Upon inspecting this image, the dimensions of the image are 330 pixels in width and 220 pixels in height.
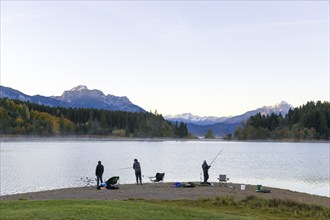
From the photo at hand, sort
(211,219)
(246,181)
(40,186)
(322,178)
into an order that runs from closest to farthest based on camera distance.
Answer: (211,219)
(40,186)
(246,181)
(322,178)

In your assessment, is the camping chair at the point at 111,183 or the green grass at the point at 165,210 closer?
the green grass at the point at 165,210

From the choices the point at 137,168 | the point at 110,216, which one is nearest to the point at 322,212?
the point at 110,216

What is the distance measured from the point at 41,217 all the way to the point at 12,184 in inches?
1195

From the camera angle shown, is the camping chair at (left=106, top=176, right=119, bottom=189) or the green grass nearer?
the green grass

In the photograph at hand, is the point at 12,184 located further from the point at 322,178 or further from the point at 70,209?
the point at 322,178

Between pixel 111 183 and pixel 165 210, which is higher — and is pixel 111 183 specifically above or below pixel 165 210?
below

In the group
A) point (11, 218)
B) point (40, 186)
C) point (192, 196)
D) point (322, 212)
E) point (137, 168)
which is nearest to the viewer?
point (11, 218)

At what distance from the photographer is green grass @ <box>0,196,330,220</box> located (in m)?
19.7

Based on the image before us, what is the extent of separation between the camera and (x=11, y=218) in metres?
18.7

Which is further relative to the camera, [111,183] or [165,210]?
[111,183]

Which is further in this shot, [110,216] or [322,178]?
[322,178]

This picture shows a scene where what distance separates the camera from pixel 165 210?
21578mm

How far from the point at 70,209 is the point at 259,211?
34.1ft

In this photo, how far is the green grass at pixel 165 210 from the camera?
1966 centimetres
